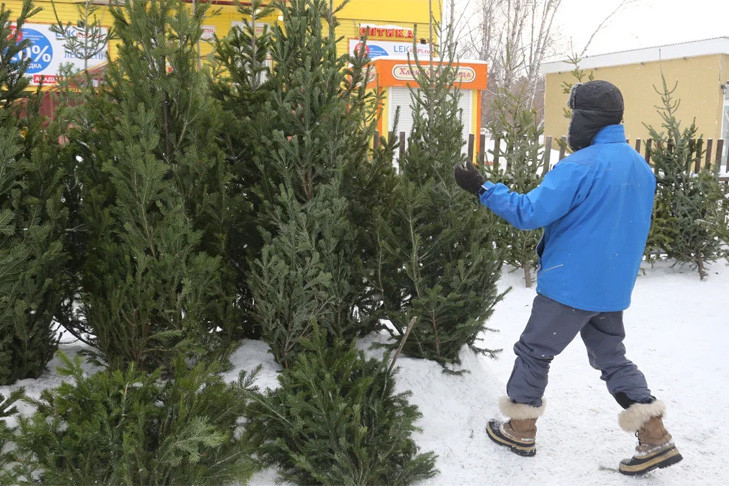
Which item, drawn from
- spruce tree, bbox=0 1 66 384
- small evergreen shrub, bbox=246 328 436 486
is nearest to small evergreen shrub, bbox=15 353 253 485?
small evergreen shrub, bbox=246 328 436 486

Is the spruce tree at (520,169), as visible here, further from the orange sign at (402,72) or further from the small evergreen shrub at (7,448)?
the orange sign at (402,72)

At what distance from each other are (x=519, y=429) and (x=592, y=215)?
45.7 inches

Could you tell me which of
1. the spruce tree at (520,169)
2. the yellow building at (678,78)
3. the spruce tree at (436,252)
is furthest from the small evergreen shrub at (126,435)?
the yellow building at (678,78)

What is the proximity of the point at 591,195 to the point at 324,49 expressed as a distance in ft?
5.20

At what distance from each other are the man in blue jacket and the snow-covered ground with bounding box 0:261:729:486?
0.52ft

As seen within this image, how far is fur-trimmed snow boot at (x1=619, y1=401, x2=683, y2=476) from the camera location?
10.4 ft

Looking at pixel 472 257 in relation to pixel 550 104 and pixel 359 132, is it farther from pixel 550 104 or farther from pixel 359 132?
pixel 550 104

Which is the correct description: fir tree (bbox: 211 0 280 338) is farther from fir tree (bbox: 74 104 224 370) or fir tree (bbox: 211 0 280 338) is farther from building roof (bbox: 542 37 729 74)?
building roof (bbox: 542 37 729 74)

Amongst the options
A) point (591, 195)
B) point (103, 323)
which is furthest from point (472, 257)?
point (103, 323)

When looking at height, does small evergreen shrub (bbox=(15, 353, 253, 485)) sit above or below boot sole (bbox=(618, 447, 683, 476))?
above

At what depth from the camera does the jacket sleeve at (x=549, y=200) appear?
3.01 m

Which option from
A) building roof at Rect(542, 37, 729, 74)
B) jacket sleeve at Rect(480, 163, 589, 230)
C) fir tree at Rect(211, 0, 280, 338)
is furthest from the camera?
building roof at Rect(542, 37, 729, 74)

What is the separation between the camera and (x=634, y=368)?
3.32 metres

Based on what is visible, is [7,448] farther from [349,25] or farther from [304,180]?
[349,25]
